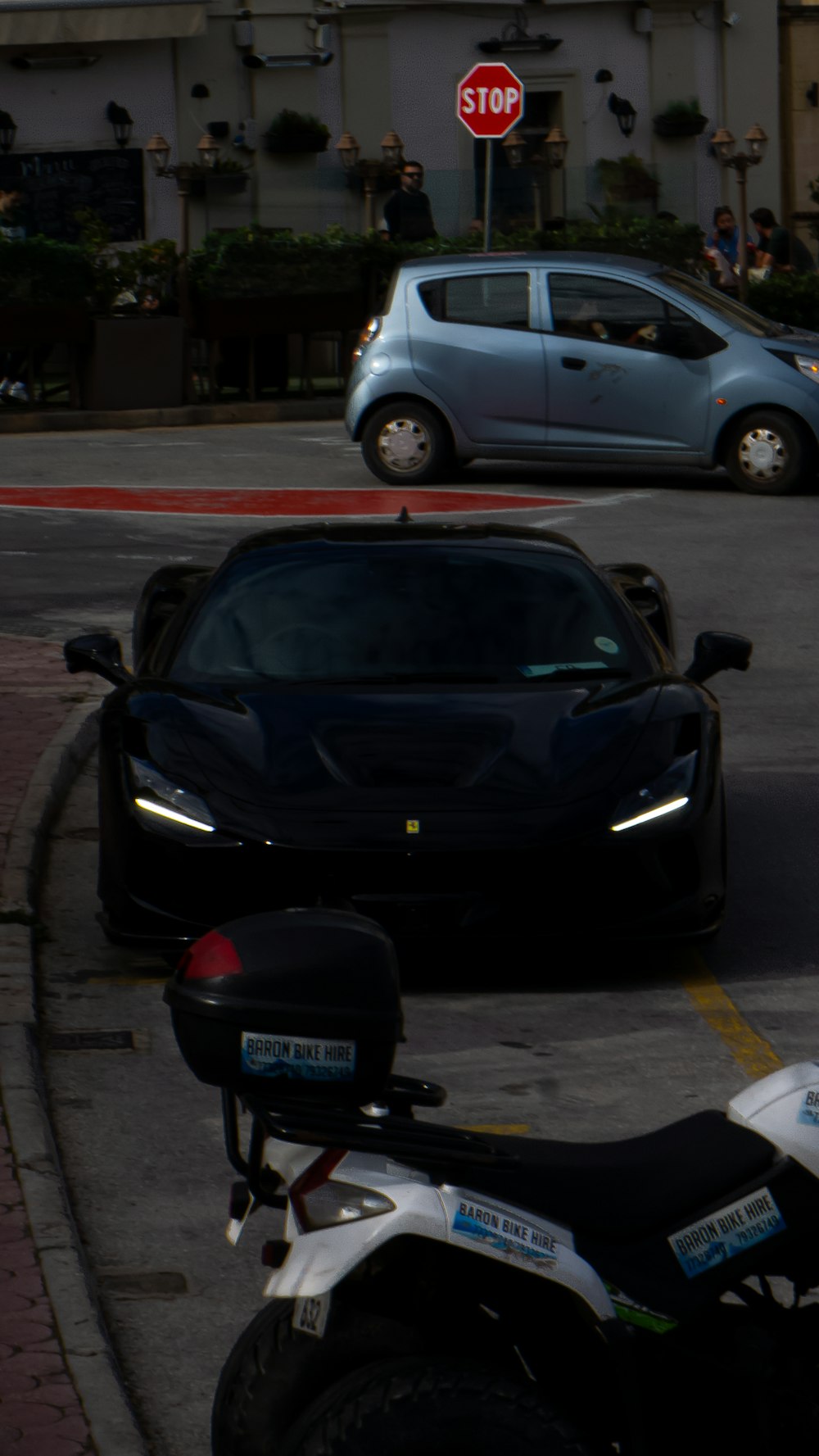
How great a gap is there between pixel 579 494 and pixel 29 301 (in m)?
7.48

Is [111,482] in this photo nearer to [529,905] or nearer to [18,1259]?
[529,905]

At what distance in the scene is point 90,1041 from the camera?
21.0ft

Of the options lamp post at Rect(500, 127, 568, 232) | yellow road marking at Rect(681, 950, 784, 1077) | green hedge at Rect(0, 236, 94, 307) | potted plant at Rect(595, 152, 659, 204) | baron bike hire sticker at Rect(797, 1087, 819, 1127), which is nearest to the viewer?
baron bike hire sticker at Rect(797, 1087, 819, 1127)

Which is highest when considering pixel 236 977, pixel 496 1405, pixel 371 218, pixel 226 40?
pixel 226 40

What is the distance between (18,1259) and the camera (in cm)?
468

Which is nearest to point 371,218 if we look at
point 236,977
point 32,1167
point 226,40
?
point 226,40

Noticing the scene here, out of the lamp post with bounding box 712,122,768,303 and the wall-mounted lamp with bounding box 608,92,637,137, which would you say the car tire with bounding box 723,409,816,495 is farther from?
the wall-mounted lamp with bounding box 608,92,637,137

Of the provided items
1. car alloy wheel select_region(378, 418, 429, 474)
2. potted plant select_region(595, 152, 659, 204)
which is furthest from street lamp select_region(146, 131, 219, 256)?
car alloy wheel select_region(378, 418, 429, 474)

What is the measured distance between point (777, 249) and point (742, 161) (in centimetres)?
120

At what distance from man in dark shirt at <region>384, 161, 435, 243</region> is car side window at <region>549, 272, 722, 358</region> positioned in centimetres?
868

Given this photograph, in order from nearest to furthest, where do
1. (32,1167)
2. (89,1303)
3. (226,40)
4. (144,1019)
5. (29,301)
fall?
(89,1303), (32,1167), (144,1019), (29,301), (226,40)

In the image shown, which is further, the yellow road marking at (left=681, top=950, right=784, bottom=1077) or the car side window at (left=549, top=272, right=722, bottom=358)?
the car side window at (left=549, top=272, right=722, bottom=358)

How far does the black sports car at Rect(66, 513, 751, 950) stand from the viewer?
6.58 metres

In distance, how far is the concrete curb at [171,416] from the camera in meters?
24.2
